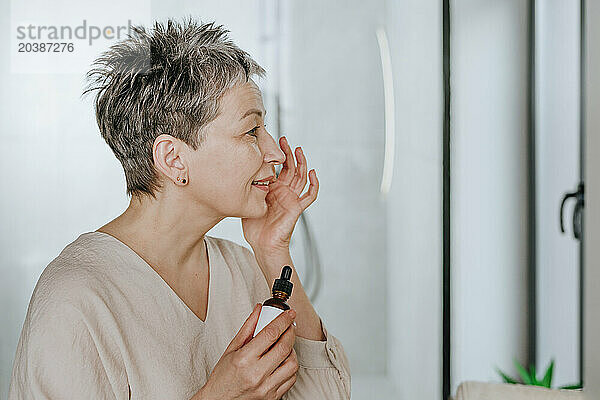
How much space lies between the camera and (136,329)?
1.11m

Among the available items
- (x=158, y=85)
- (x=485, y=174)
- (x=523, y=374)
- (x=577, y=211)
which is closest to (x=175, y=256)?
(x=158, y=85)

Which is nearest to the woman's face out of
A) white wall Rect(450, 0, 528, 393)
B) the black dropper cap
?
the black dropper cap

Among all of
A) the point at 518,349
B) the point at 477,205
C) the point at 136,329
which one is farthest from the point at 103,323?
the point at 518,349

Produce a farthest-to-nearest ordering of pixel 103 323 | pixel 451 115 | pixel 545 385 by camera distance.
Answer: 1. pixel 545 385
2. pixel 451 115
3. pixel 103 323

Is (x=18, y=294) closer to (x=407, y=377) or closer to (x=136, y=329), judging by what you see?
(x=136, y=329)

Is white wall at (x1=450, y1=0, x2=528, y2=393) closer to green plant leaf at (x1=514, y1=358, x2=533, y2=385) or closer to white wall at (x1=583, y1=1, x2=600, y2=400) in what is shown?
green plant leaf at (x1=514, y1=358, x2=533, y2=385)

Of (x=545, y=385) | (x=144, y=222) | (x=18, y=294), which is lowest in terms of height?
(x=545, y=385)

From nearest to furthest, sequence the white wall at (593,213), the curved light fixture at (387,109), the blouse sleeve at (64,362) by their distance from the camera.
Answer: the white wall at (593,213) → the blouse sleeve at (64,362) → the curved light fixture at (387,109)

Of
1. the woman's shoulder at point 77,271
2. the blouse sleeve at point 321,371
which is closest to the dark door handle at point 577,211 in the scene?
the blouse sleeve at point 321,371

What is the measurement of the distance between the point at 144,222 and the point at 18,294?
0.26 m

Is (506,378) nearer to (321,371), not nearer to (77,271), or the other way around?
(321,371)

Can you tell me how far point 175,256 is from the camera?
1.17 metres

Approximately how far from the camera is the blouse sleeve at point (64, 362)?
3.39 ft

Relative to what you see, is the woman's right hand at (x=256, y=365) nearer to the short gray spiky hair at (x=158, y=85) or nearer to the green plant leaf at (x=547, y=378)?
the short gray spiky hair at (x=158, y=85)
